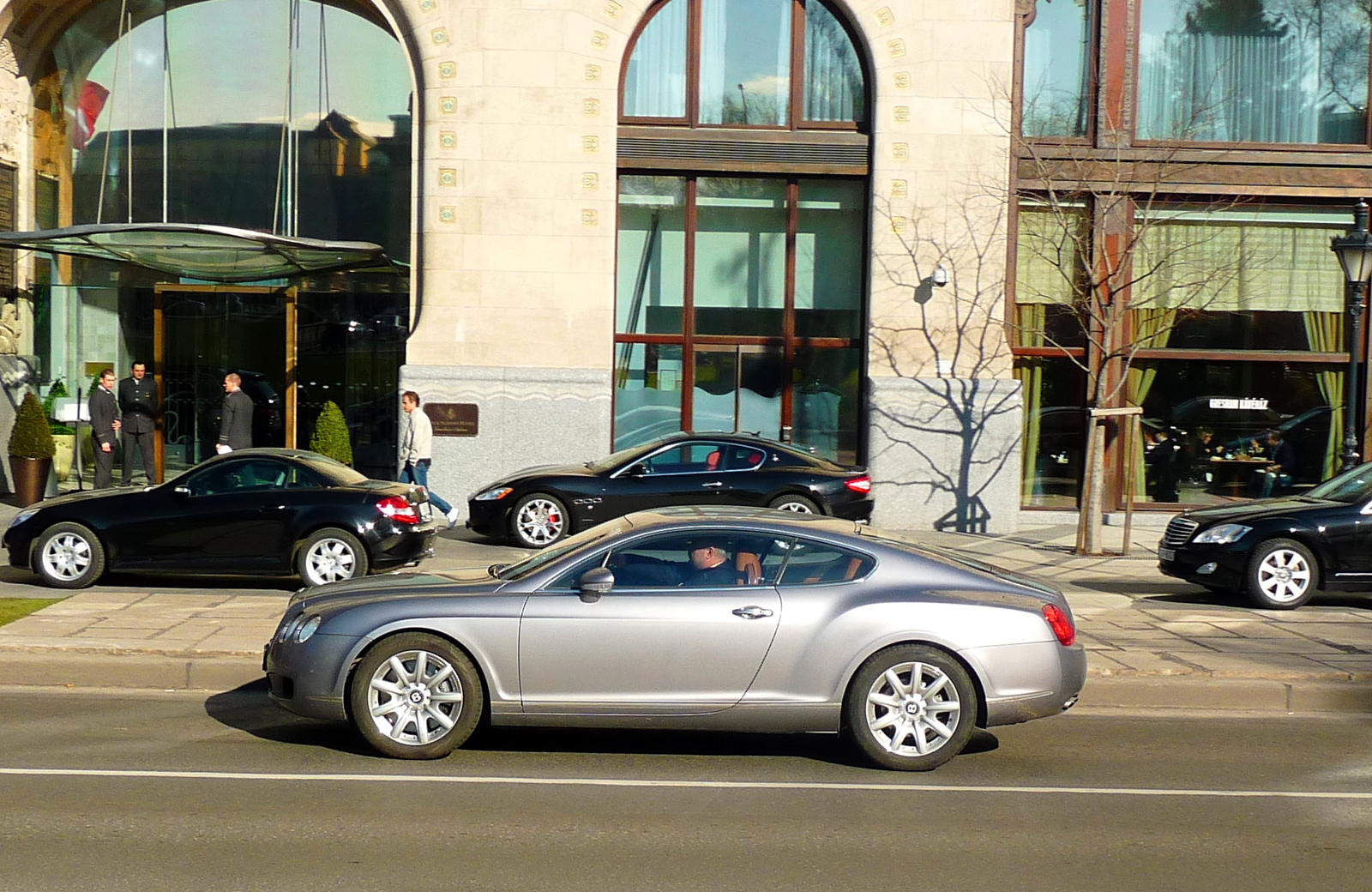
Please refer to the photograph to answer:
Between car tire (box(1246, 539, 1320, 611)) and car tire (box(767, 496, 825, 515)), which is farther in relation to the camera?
car tire (box(767, 496, 825, 515))

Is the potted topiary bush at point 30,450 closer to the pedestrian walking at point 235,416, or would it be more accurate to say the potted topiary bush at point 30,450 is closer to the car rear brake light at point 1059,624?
the pedestrian walking at point 235,416

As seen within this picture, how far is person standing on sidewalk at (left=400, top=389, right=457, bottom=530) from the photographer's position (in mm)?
17469

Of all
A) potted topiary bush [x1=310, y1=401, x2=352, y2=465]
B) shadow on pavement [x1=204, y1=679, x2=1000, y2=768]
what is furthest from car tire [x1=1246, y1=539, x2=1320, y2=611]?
potted topiary bush [x1=310, y1=401, x2=352, y2=465]

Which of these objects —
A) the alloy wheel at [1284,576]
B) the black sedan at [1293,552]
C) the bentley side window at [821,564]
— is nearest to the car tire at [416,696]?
the bentley side window at [821,564]

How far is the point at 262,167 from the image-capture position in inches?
810

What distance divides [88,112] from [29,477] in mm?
5793

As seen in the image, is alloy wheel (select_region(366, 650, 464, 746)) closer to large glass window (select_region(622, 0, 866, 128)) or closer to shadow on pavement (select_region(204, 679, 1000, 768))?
→ shadow on pavement (select_region(204, 679, 1000, 768))

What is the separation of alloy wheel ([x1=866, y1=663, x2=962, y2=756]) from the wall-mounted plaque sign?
12337 mm

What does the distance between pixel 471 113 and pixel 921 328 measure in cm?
677

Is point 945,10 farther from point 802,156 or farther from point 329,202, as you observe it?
point 329,202

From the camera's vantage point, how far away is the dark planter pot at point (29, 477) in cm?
1867

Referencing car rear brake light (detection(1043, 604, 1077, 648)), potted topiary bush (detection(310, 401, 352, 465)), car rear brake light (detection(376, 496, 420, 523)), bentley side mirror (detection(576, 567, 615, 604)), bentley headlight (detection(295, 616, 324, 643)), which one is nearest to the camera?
bentley side mirror (detection(576, 567, 615, 604))

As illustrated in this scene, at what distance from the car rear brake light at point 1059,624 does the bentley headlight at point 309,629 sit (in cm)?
380

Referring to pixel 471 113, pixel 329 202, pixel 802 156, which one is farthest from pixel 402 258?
pixel 802 156
